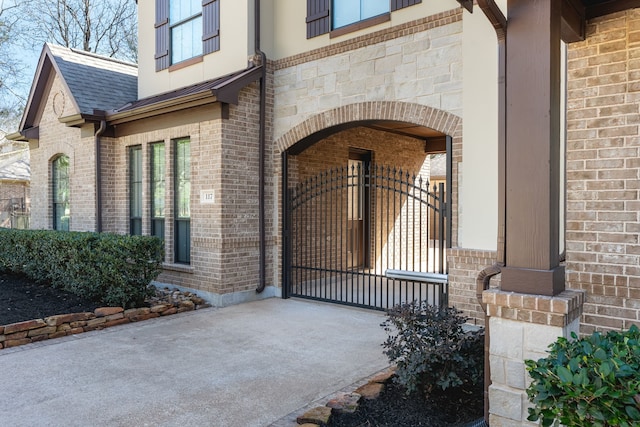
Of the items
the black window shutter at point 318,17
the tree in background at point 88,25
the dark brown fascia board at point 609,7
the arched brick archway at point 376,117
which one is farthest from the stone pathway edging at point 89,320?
the tree in background at point 88,25

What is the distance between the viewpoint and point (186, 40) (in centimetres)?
956

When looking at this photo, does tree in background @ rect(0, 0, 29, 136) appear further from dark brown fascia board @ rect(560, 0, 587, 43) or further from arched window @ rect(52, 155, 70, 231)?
dark brown fascia board @ rect(560, 0, 587, 43)

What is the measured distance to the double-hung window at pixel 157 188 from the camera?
30.1ft

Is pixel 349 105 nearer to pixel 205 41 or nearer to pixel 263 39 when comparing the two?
pixel 263 39

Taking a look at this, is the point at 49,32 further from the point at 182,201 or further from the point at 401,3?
the point at 401,3

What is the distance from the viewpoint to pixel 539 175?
9.90 ft

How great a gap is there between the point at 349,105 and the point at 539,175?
4.69 m

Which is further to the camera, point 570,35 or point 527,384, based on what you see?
point 570,35

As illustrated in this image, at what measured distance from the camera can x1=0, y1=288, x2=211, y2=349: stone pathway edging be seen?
5754 millimetres

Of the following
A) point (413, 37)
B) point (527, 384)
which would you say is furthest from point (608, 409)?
point (413, 37)

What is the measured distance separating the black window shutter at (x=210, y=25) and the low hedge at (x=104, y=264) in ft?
12.9

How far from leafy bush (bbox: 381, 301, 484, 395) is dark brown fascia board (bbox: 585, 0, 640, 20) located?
2631 mm

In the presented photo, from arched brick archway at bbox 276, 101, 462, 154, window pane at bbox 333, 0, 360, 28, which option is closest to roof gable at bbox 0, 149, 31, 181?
arched brick archway at bbox 276, 101, 462, 154

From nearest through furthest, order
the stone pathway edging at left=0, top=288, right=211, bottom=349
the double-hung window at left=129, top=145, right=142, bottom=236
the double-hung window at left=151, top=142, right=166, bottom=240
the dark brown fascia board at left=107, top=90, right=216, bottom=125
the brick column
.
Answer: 1. the brick column
2. the stone pathway edging at left=0, top=288, right=211, bottom=349
3. the dark brown fascia board at left=107, top=90, right=216, bottom=125
4. the double-hung window at left=151, top=142, right=166, bottom=240
5. the double-hung window at left=129, top=145, right=142, bottom=236
